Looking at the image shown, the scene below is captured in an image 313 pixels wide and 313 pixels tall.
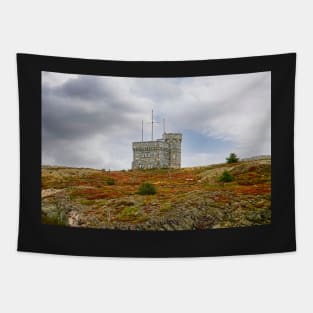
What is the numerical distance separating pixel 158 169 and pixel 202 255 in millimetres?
535

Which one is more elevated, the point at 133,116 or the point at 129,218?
the point at 133,116

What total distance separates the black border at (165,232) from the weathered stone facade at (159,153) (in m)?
0.36

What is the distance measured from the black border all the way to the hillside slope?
42 mm

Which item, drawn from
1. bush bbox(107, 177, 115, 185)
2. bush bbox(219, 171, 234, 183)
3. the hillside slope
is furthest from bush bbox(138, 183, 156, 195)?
bush bbox(219, 171, 234, 183)

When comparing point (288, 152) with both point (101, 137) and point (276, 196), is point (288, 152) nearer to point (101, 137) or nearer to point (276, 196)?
point (276, 196)

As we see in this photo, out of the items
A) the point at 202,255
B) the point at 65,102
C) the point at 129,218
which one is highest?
the point at 65,102

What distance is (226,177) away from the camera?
2.75 m

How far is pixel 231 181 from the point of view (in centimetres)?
276

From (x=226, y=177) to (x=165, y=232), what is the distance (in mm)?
453

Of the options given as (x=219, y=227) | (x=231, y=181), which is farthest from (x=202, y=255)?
(x=231, y=181)

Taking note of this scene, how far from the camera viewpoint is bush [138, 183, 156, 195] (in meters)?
2.76

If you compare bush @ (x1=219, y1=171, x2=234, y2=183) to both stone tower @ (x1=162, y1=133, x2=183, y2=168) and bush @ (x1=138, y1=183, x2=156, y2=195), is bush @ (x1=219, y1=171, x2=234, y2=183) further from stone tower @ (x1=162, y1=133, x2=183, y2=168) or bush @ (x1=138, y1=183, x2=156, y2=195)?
bush @ (x1=138, y1=183, x2=156, y2=195)

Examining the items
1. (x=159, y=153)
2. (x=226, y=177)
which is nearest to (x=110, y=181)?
(x=159, y=153)

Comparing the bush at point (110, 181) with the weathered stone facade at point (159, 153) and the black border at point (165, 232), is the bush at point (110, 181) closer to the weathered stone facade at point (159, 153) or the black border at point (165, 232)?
the weathered stone facade at point (159, 153)
